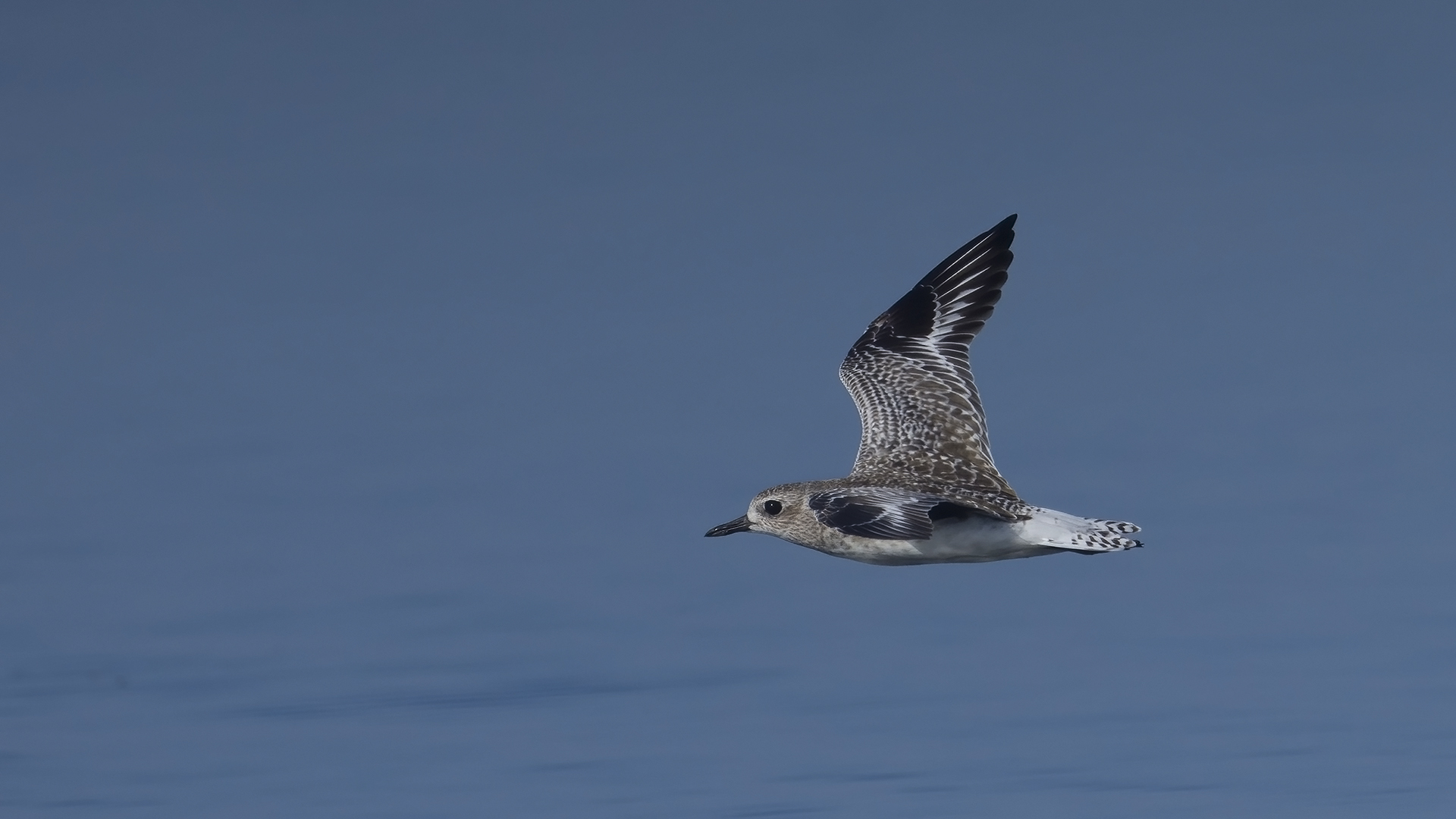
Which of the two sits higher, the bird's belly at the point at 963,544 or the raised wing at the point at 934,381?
the raised wing at the point at 934,381

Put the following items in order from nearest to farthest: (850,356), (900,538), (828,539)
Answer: (900,538) < (828,539) < (850,356)

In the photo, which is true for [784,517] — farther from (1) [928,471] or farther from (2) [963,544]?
(2) [963,544]

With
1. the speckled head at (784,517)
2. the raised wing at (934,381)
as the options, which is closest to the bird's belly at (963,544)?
the raised wing at (934,381)

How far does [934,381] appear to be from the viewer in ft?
64.7

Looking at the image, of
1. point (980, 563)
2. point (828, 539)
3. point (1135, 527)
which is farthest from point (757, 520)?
point (1135, 527)

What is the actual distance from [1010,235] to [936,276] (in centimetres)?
94

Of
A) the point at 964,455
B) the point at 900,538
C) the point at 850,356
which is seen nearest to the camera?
the point at 900,538

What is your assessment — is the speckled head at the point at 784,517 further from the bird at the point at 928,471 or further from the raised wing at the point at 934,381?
the raised wing at the point at 934,381

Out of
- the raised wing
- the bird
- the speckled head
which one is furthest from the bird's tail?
the speckled head

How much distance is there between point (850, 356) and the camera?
2042 cm

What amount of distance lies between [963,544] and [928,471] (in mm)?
1765

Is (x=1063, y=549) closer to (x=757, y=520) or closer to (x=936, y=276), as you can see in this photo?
(x=757, y=520)

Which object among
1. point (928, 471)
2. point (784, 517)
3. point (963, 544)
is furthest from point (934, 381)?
point (963, 544)

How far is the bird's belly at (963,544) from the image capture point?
16766 millimetres
